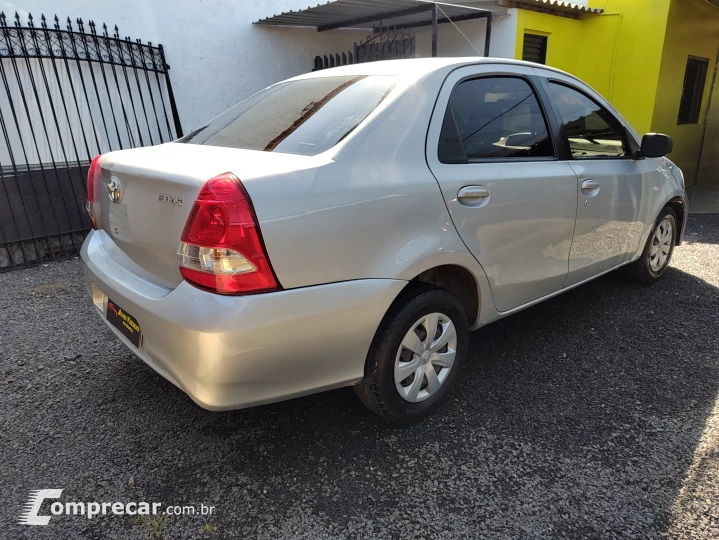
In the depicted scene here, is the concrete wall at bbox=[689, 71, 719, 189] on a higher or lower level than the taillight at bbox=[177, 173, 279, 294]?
lower

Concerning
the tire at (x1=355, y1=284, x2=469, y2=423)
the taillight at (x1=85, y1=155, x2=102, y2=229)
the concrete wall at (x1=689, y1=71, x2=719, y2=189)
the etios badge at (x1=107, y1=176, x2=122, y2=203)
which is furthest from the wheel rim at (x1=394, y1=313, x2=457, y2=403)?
the concrete wall at (x1=689, y1=71, x2=719, y2=189)

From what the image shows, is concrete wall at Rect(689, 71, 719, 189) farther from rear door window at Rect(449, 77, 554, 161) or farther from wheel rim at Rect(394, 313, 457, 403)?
wheel rim at Rect(394, 313, 457, 403)

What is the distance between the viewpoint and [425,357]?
8.08 ft

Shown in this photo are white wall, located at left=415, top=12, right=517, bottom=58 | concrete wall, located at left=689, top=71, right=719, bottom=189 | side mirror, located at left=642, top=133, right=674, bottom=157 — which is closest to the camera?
side mirror, located at left=642, top=133, right=674, bottom=157

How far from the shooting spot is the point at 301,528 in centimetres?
197

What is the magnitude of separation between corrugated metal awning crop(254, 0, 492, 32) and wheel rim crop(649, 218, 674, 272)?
10.8 ft

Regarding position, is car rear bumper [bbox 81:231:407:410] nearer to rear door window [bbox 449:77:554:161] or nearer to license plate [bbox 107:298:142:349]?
license plate [bbox 107:298:142:349]

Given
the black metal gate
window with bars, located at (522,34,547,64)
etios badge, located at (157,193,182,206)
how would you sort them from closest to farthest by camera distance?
etios badge, located at (157,193,182,206) → the black metal gate → window with bars, located at (522,34,547,64)

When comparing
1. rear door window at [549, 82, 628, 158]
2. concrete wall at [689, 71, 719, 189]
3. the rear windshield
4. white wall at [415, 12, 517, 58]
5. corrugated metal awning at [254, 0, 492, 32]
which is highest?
corrugated metal awning at [254, 0, 492, 32]

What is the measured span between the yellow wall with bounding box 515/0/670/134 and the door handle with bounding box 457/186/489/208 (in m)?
6.17

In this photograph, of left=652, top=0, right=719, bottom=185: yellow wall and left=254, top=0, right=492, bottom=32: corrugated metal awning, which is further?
left=652, top=0, right=719, bottom=185: yellow wall

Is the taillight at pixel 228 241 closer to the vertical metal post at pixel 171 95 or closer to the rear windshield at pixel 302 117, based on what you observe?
the rear windshield at pixel 302 117

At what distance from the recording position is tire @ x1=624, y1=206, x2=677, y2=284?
409cm

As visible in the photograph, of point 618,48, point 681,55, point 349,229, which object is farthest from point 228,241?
point 681,55
